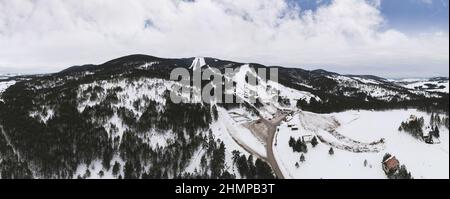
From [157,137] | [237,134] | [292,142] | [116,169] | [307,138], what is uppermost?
[307,138]

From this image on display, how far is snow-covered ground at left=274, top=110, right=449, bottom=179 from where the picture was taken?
67750 millimetres

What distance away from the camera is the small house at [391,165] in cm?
7493

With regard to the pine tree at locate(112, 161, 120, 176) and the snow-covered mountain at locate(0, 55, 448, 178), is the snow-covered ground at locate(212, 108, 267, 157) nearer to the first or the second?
the snow-covered mountain at locate(0, 55, 448, 178)

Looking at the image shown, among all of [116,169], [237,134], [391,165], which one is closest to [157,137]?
[116,169]

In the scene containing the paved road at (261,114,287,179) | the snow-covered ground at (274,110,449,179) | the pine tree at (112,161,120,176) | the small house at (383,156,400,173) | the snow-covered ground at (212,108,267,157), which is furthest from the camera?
the pine tree at (112,161,120,176)

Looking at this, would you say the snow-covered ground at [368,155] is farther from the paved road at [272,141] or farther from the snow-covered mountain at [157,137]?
the paved road at [272,141]

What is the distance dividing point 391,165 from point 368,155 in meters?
9.69

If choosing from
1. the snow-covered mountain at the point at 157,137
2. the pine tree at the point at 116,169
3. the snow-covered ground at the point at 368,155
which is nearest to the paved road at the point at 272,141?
the snow-covered mountain at the point at 157,137

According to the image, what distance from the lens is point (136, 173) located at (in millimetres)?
112000

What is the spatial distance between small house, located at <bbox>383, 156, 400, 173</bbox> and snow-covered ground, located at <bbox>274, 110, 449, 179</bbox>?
3.53ft

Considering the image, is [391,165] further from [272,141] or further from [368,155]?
[272,141]

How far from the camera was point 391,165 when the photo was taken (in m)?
76.3

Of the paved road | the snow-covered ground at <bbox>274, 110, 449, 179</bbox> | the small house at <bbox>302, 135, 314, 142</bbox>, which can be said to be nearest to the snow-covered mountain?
the paved road
